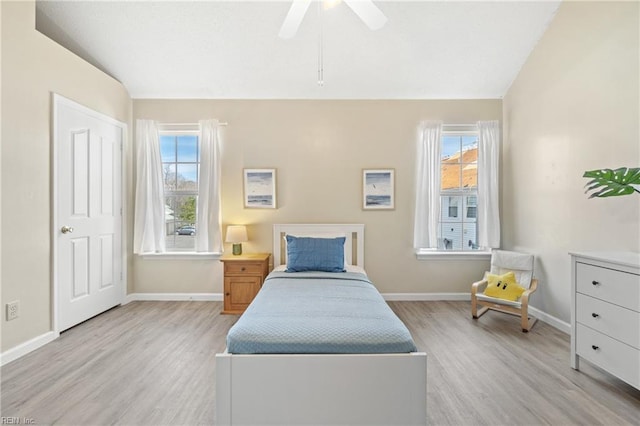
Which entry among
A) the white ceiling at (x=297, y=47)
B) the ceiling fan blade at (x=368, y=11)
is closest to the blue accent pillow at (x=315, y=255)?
the white ceiling at (x=297, y=47)

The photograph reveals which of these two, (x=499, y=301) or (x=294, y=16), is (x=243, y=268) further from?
(x=499, y=301)

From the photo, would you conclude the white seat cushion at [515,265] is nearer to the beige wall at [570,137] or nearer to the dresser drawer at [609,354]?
the beige wall at [570,137]

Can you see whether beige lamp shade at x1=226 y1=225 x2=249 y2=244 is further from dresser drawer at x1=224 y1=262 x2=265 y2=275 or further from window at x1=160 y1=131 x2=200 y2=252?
window at x1=160 y1=131 x2=200 y2=252

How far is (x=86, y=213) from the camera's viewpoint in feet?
11.4

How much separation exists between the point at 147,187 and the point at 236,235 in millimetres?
1342

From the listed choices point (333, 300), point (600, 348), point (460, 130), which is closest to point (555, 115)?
point (460, 130)

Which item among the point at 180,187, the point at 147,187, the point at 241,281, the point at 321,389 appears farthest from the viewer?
the point at 180,187

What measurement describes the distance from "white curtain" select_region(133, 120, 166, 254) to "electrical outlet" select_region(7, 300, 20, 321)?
155cm

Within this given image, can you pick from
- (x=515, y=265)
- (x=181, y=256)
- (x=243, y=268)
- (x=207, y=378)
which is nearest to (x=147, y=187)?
(x=181, y=256)

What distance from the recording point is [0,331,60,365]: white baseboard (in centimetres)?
256

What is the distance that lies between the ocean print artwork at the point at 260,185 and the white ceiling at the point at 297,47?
991 millimetres

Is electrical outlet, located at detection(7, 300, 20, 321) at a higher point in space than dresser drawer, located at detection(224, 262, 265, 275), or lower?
lower

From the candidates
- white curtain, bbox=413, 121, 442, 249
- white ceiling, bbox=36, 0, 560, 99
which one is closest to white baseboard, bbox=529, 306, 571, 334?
white curtain, bbox=413, 121, 442, 249

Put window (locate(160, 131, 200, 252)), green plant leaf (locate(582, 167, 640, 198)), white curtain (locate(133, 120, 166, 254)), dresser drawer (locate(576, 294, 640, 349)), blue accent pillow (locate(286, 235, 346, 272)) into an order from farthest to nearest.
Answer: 1. window (locate(160, 131, 200, 252))
2. white curtain (locate(133, 120, 166, 254))
3. blue accent pillow (locate(286, 235, 346, 272))
4. green plant leaf (locate(582, 167, 640, 198))
5. dresser drawer (locate(576, 294, 640, 349))
